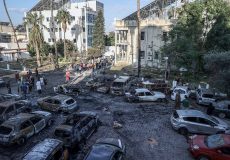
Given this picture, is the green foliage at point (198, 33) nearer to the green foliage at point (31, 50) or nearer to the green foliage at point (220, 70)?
the green foliage at point (220, 70)

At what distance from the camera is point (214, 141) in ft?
42.3

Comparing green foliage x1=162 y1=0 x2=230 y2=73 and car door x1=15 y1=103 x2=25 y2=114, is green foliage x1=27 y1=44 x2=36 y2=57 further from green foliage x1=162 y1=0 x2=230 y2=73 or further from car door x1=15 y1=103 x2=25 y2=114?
car door x1=15 y1=103 x2=25 y2=114

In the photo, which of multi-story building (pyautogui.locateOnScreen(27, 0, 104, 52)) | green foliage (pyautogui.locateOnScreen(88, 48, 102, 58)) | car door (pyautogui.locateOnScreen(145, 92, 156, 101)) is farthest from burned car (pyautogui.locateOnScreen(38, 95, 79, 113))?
multi-story building (pyautogui.locateOnScreen(27, 0, 104, 52))

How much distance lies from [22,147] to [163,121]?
10372 millimetres

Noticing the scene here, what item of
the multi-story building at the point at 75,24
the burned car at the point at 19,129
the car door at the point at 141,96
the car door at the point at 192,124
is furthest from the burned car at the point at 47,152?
the multi-story building at the point at 75,24

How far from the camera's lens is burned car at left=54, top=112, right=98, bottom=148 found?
13.7 metres

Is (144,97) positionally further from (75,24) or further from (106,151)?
(75,24)

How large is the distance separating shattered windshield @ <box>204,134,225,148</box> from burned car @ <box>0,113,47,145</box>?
10.3m

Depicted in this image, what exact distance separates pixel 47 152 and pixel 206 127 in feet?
34.2

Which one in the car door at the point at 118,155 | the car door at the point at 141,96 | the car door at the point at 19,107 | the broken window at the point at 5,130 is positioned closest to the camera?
the car door at the point at 118,155

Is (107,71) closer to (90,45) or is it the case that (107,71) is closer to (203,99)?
(203,99)

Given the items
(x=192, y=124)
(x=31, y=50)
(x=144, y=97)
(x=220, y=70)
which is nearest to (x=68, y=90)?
(x=144, y=97)

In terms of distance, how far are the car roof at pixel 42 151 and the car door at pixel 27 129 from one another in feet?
11.9

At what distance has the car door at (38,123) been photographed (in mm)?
15834
